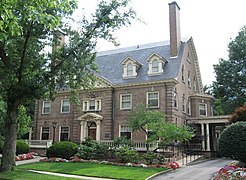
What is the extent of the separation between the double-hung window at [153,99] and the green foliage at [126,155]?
6561mm

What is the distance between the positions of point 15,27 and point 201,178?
1104 centimetres

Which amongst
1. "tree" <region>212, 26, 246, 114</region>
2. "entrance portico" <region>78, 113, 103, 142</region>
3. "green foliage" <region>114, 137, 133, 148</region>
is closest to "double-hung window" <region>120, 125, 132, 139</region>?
"entrance portico" <region>78, 113, 103, 142</region>

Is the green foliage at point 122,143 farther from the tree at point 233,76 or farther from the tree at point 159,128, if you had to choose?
the tree at point 233,76

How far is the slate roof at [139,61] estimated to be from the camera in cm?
2703

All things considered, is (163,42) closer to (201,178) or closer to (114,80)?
(114,80)

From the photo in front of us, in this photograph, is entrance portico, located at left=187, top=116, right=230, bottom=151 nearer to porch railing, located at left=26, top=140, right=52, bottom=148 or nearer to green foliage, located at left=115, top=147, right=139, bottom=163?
green foliage, located at left=115, top=147, right=139, bottom=163

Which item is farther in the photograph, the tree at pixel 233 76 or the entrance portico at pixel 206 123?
the tree at pixel 233 76

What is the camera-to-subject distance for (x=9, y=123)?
15297mm

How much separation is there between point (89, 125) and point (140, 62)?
8469mm

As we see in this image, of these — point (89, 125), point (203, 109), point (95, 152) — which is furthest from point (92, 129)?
point (203, 109)

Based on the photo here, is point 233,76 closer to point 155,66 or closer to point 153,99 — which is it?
point 155,66

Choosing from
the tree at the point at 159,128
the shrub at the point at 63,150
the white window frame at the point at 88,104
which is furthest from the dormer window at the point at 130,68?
the shrub at the point at 63,150

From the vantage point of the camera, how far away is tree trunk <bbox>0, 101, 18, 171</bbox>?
14742 millimetres

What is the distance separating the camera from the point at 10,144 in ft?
49.1
